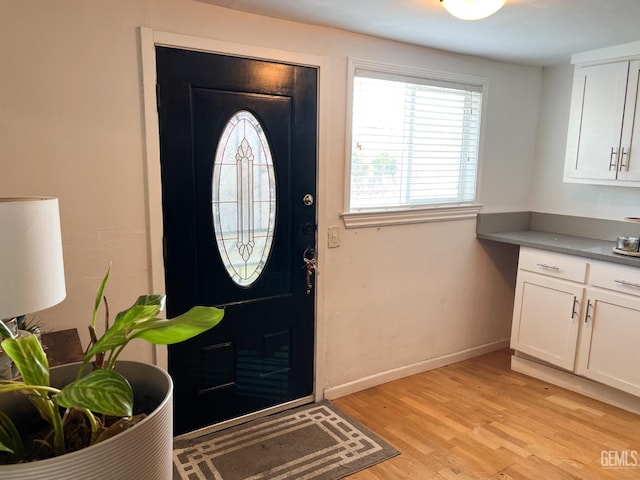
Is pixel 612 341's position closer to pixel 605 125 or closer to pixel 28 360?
pixel 605 125

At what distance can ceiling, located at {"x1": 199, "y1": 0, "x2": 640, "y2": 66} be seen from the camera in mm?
2162

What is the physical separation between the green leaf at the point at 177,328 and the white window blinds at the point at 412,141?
78.1 inches

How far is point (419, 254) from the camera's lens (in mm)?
3207

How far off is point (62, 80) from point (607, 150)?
3.09m

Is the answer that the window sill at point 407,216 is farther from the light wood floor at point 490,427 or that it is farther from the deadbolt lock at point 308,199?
the light wood floor at point 490,427

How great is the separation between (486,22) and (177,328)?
2303mm

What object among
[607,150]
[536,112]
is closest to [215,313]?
[607,150]

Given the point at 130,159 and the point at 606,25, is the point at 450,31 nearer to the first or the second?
the point at 606,25

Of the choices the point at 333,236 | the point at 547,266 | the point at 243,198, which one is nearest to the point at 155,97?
the point at 243,198

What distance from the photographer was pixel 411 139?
3049 millimetres

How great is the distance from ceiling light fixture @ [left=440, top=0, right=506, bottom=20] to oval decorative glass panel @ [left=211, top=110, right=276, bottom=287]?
1072mm

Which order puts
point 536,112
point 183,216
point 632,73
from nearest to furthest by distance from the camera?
point 183,216 → point 632,73 → point 536,112

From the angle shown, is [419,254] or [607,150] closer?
[607,150]

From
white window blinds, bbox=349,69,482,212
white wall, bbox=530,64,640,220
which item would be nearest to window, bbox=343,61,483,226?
white window blinds, bbox=349,69,482,212
